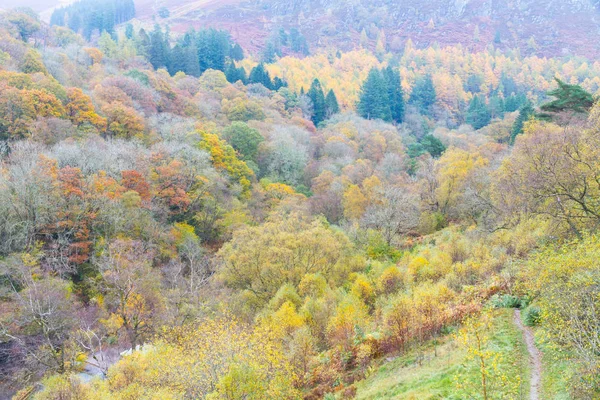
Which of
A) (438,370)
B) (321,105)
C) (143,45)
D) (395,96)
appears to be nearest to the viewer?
(438,370)

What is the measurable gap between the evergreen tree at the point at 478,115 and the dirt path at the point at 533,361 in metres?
73.4

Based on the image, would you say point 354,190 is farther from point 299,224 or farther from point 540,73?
point 540,73

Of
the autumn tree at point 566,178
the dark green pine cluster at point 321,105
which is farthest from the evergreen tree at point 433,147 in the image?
the autumn tree at point 566,178

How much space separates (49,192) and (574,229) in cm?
3181

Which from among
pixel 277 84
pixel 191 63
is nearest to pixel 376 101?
pixel 277 84

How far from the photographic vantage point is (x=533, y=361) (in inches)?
511

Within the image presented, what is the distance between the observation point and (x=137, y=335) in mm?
23922

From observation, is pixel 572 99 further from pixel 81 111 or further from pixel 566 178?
pixel 81 111

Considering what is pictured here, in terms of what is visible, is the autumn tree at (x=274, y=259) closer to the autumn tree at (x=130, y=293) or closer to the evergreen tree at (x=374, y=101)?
the autumn tree at (x=130, y=293)

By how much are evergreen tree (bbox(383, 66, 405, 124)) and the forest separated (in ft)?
95.8

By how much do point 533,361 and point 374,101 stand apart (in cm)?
7638

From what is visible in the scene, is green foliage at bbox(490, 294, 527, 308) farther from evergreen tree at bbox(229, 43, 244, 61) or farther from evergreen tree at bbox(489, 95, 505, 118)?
A: evergreen tree at bbox(229, 43, 244, 61)

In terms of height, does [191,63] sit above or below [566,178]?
above

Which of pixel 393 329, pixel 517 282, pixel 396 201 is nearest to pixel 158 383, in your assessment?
pixel 393 329
